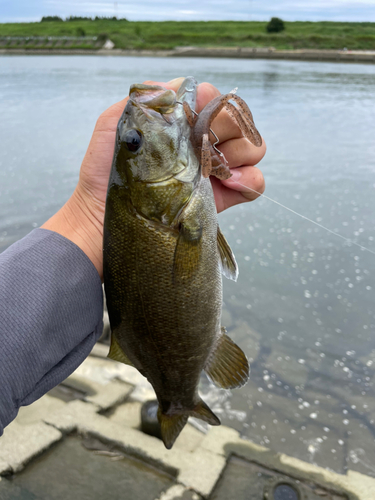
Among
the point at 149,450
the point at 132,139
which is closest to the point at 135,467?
the point at 149,450

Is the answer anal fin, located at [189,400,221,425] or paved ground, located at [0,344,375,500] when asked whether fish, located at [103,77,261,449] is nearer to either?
anal fin, located at [189,400,221,425]

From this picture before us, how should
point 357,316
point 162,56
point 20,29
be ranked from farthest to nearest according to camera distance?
point 20,29, point 162,56, point 357,316

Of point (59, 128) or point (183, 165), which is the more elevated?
point (183, 165)

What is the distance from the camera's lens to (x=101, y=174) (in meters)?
1.99

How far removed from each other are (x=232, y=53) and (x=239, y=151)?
54.8 m

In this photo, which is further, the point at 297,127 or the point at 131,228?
the point at 297,127

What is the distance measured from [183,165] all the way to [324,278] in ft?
23.1

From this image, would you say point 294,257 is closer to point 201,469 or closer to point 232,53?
point 201,469

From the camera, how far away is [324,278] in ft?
26.1

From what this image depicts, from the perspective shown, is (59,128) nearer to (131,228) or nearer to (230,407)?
(230,407)

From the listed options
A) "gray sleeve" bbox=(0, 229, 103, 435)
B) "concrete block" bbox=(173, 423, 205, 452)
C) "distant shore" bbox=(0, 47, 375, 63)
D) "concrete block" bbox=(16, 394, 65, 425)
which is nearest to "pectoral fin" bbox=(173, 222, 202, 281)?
"gray sleeve" bbox=(0, 229, 103, 435)

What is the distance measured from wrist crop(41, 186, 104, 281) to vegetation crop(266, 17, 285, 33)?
7601 centimetres

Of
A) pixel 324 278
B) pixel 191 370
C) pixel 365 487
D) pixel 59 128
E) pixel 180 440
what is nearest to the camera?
pixel 191 370

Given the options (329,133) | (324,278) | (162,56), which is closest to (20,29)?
(162,56)
